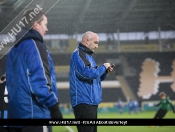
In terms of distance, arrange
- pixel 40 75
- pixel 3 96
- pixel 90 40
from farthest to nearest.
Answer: pixel 3 96 < pixel 90 40 < pixel 40 75

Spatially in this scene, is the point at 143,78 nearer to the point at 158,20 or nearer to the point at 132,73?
the point at 132,73

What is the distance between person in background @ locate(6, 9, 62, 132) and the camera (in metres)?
1.54

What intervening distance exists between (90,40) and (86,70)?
0.33 meters

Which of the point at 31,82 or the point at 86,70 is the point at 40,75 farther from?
the point at 86,70

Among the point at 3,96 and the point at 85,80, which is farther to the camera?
the point at 3,96

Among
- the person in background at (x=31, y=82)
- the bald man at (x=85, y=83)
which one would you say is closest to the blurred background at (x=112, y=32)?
the bald man at (x=85, y=83)

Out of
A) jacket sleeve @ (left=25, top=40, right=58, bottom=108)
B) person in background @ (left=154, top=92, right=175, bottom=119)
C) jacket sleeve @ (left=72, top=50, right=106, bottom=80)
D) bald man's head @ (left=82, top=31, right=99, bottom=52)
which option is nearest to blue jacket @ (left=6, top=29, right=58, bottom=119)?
jacket sleeve @ (left=25, top=40, right=58, bottom=108)

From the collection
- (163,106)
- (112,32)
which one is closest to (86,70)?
(112,32)

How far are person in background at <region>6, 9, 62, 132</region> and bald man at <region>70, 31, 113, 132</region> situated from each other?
1.28 ft

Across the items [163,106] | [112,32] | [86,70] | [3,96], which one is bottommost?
[163,106]

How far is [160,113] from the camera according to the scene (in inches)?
105

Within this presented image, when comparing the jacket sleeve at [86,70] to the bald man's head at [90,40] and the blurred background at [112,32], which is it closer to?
the bald man's head at [90,40]

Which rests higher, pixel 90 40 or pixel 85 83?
pixel 90 40

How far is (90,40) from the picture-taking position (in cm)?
218
